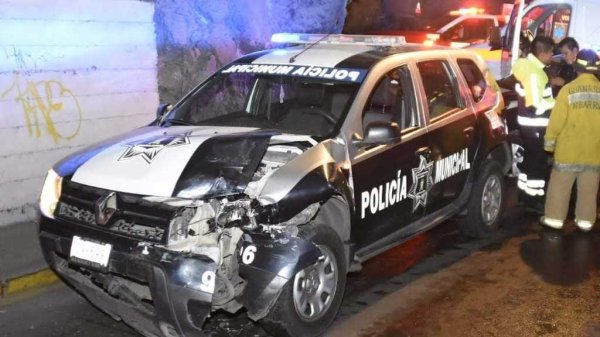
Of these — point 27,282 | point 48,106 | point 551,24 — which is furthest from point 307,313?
point 551,24

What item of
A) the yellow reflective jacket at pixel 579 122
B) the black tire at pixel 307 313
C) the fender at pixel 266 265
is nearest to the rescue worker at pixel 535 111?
the yellow reflective jacket at pixel 579 122

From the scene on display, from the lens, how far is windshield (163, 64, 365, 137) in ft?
16.9

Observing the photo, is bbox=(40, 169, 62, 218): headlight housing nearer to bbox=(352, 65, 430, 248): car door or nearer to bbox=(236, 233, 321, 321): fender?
bbox=(236, 233, 321, 321): fender

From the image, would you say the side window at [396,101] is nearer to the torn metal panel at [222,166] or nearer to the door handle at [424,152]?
the door handle at [424,152]

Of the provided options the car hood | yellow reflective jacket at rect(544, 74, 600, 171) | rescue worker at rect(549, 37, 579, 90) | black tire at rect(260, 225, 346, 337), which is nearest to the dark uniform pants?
yellow reflective jacket at rect(544, 74, 600, 171)

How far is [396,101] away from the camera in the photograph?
5629 mm

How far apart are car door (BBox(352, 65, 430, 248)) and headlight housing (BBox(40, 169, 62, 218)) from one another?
2.01 meters

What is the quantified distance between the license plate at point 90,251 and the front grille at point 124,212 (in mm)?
108

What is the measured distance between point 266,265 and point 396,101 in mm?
2215

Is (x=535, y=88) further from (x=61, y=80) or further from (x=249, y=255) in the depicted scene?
(x=61, y=80)

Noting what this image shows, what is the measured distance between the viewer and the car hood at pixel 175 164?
13.4ft

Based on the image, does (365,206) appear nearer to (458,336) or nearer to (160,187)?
(458,336)

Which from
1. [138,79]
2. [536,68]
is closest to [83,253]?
[138,79]

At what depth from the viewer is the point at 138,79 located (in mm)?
7910
